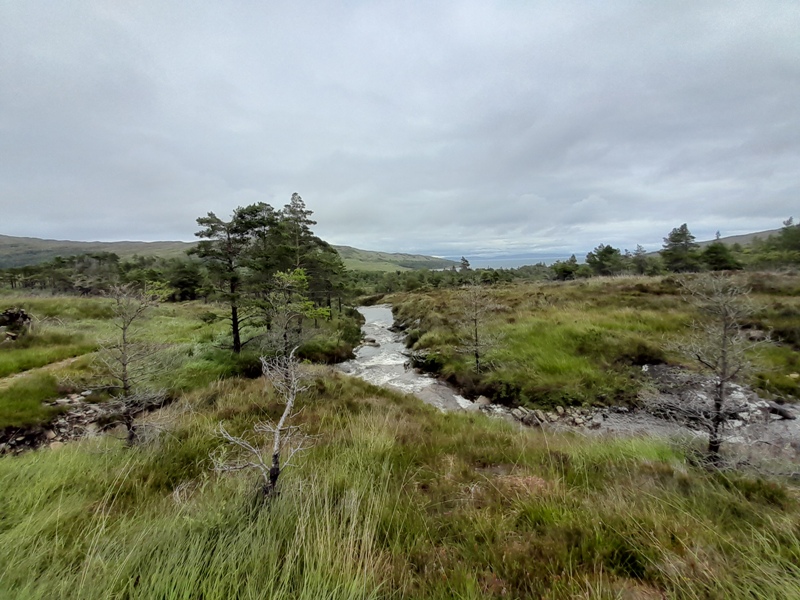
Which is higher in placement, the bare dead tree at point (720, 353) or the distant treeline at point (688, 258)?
the distant treeline at point (688, 258)

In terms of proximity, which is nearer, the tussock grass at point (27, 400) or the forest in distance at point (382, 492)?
the forest in distance at point (382, 492)

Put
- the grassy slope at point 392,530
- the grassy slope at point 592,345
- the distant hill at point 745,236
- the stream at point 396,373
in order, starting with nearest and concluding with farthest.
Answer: the grassy slope at point 392,530 → the grassy slope at point 592,345 → the stream at point 396,373 → the distant hill at point 745,236

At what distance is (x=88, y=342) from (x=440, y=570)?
63.3 feet

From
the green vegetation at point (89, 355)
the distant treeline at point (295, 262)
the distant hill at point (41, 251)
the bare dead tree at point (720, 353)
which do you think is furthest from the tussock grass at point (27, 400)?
the distant hill at point (41, 251)

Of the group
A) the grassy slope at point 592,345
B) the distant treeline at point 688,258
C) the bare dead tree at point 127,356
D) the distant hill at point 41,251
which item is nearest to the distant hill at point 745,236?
the distant treeline at point 688,258

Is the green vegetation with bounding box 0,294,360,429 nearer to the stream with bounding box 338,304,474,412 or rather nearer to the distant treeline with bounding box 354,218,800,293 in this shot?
the stream with bounding box 338,304,474,412

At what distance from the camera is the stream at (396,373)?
462 inches

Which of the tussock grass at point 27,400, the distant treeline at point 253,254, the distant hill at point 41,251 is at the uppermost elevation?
the distant hill at point 41,251

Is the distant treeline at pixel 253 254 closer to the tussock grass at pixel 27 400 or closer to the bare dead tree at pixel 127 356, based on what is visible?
the bare dead tree at pixel 127 356

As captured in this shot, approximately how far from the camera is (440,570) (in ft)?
7.00

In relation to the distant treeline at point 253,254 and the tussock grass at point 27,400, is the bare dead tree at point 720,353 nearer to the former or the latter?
the distant treeline at point 253,254

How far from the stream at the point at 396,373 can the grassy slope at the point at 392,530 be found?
703 cm

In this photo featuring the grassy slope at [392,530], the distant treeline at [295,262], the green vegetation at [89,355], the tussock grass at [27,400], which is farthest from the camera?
the distant treeline at [295,262]

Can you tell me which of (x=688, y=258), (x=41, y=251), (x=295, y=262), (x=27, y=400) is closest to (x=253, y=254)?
(x=295, y=262)
